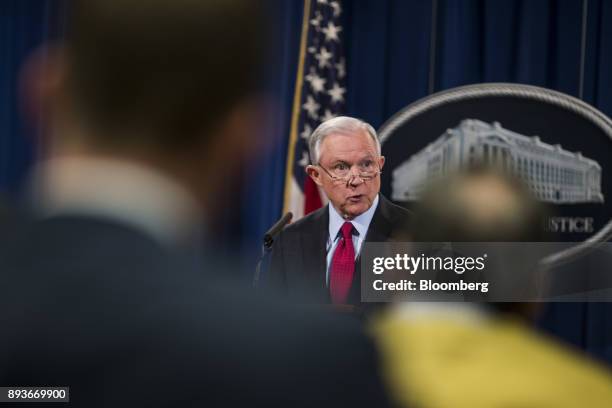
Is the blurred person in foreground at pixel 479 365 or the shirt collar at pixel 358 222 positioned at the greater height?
the shirt collar at pixel 358 222

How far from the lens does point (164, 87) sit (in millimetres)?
351

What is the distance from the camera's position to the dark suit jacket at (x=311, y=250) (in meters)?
1.64

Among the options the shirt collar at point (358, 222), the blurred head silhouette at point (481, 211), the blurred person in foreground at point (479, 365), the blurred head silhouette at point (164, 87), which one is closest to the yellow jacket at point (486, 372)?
the blurred person in foreground at point (479, 365)

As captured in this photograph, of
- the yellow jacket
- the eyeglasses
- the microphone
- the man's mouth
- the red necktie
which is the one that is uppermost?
the eyeglasses

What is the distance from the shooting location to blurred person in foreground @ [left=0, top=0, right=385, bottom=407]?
28 centimetres

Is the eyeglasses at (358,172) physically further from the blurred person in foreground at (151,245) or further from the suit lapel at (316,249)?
the blurred person in foreground at (151,245)

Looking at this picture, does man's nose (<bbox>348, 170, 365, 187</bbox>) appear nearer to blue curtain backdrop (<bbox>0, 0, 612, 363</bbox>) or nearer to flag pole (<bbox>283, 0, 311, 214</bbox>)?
flag pole (<bbox>283, 0, 311, 214</bbox>)

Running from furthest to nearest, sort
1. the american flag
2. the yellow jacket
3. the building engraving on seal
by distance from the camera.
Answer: the american flag < the building engraving on seal < the yellow jacket

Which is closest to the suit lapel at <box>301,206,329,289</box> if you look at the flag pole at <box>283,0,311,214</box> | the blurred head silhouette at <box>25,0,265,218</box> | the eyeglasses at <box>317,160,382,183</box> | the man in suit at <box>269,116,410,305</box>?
the man in suit at <box>269,116,410,305</box>

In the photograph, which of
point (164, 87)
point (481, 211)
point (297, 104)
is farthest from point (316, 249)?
point (297, 104)

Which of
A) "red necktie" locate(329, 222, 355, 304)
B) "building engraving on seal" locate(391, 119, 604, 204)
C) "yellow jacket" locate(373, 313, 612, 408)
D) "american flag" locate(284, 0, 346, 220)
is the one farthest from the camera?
"american flag" locate(284, 0, 346, 220)

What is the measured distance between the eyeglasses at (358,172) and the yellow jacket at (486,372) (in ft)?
4.71

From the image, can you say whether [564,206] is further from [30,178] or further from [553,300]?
[30,178]

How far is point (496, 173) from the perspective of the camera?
833 millimetres
